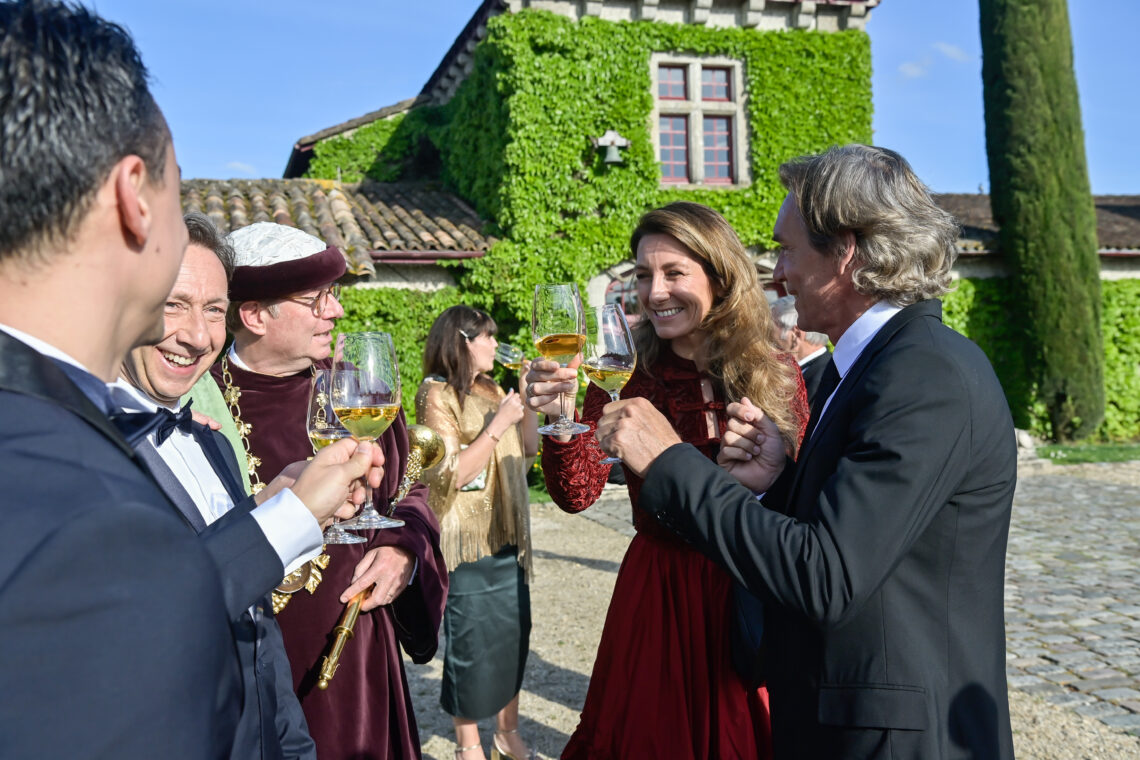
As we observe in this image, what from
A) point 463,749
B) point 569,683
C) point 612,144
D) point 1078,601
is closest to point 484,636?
point 463,749

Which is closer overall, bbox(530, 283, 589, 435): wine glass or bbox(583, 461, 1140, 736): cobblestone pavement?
bbox(530, 283, 589, 435): wine glass

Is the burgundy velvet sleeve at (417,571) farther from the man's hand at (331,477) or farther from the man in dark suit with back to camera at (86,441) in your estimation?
the man in dark suit with back to camera at (86,441)

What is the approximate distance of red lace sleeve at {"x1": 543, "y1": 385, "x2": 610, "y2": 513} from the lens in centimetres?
288

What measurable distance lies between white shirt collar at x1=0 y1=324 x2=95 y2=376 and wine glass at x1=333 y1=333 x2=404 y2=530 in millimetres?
1026

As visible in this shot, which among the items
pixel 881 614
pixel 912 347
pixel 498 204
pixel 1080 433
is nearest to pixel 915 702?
pixel 881 614

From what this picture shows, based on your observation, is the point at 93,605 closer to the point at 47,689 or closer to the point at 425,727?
the point at 47,689

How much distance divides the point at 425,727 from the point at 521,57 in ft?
37.3

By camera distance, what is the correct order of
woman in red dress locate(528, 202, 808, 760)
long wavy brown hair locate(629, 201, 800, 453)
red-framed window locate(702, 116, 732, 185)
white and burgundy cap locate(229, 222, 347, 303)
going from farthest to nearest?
red-framed window locate(702, 116, 732, 185) < long wavy brown hair locate(629, 201, 800, 453) < white and burgundy cap locate(229, 222, 347, 303) < woman in red dress locate(528, 202, 808, 760)

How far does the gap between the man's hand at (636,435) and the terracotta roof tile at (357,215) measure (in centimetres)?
969

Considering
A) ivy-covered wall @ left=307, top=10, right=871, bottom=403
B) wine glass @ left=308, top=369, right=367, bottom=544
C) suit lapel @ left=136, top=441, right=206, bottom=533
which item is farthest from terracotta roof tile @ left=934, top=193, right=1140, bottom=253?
suit lapel @ left=136, top=441, right=206, bottom=533

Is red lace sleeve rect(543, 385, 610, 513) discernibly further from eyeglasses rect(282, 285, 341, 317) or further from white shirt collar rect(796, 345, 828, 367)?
white shirt collar rect(796, 345, 828, 367)

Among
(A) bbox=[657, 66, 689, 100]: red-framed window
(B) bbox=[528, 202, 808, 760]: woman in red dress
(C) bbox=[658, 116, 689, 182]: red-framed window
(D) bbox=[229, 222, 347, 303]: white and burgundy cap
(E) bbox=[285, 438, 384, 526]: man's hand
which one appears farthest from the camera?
(C) bbox=[658, 116, 689, 182]: red-framed window

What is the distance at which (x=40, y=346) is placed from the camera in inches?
37.5

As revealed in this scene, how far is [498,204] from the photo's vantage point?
565 inches
